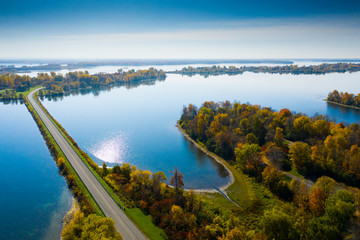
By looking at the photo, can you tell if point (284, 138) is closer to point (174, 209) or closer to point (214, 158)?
point (214, 158)

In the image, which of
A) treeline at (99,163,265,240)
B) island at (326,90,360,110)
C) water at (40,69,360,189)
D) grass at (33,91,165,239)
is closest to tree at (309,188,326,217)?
treeline at (99,163,265,240)

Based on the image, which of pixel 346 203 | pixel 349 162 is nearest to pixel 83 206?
pixel 346 203

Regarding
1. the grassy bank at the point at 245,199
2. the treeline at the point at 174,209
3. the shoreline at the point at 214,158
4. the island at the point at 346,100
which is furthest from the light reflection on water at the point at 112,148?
the island at the point at 346,100

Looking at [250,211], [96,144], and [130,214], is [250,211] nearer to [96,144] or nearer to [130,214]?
[130,214]

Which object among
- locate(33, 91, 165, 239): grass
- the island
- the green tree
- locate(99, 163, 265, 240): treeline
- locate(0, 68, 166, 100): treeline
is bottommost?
locate(33, 91, 165, 239): grass

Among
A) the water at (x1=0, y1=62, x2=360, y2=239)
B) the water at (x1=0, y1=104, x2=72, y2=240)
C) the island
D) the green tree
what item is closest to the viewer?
the green tree

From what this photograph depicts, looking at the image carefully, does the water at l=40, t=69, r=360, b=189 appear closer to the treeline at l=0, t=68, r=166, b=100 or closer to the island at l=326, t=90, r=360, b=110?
the island at l=326, t=90, r=360, b=110
